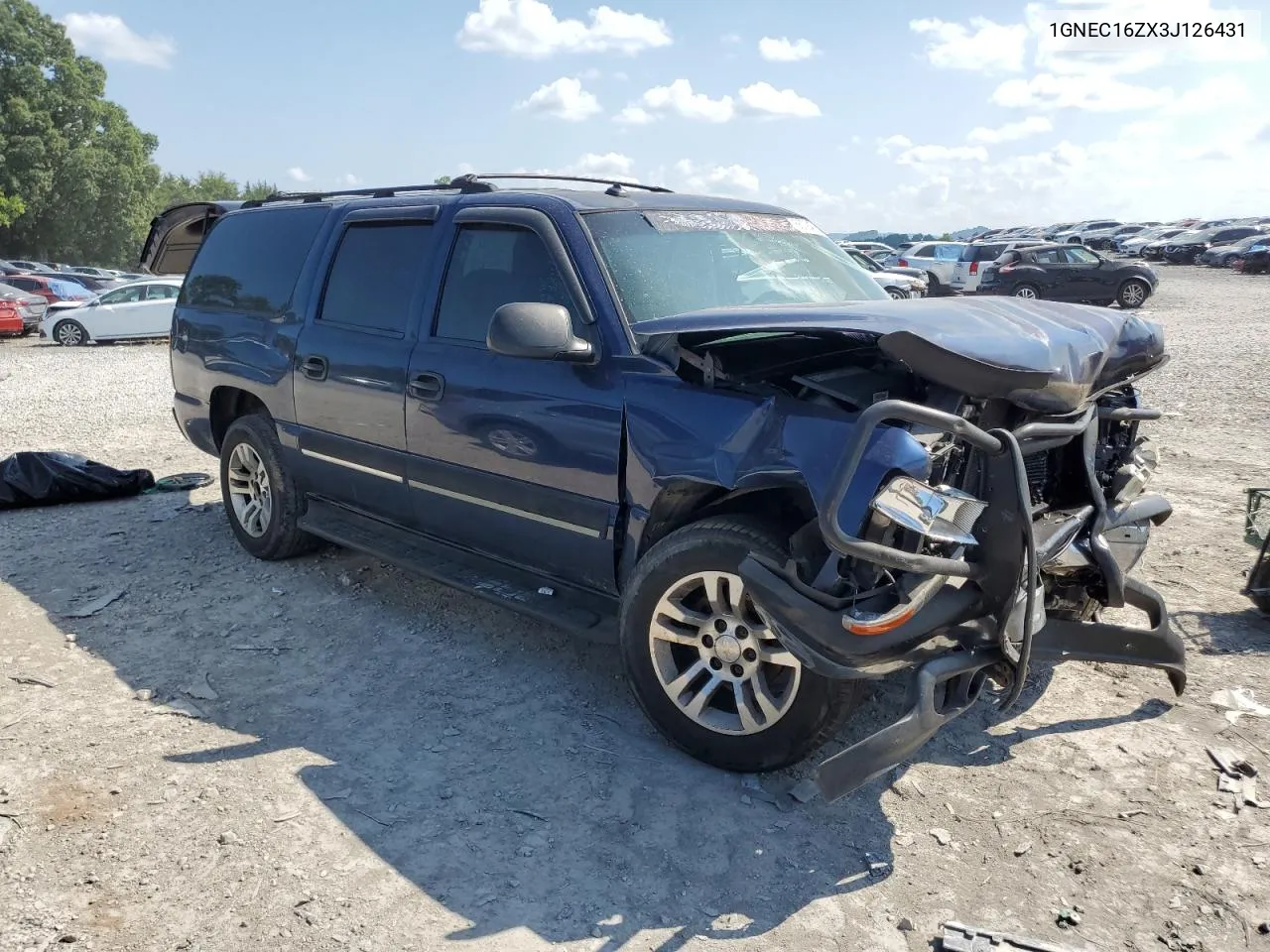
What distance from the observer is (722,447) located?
333 centimetres

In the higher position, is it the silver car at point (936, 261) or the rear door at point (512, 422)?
the silver car at point (936, 261)

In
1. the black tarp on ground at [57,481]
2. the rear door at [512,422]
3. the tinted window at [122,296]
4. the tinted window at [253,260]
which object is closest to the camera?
the rear door at [512,422]

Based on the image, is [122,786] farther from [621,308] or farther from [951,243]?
[951,243]

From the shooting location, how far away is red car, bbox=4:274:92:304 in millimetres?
25109

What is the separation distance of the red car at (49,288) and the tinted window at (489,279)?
24704mm

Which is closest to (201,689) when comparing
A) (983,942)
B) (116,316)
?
(983,942)

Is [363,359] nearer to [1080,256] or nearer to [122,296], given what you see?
[122,296]

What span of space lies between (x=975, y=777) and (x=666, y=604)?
1.27 m

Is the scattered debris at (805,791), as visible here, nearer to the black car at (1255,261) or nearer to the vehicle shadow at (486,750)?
the vehicle shadow at (486,750)

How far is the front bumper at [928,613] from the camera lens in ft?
9.20

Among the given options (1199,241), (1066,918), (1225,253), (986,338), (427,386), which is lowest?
(1066,918)

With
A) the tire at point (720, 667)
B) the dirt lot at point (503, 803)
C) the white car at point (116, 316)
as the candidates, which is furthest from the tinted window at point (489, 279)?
the white car at point (116, 316)

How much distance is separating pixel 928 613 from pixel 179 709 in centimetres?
302

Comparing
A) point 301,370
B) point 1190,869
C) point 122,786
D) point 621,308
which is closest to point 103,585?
point 301,370
